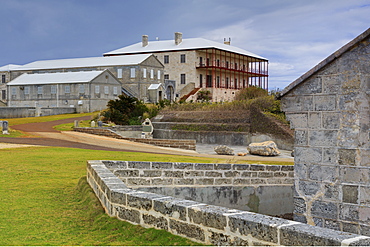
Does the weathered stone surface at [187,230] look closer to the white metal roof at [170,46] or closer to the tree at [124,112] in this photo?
the tree at [124,112]

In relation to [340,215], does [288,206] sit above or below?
below

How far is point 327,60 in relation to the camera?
28.5 ft

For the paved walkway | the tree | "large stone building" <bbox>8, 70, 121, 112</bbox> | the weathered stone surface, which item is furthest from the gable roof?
"large stone building" <bbox>8, 70, 121, 112</bbox>

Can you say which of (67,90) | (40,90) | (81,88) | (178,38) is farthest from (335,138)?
(178,38)

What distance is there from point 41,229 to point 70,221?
0.74 meters

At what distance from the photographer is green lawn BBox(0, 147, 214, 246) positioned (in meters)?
6.61

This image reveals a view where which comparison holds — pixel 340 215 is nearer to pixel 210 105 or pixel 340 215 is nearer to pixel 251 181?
pixel 251 181

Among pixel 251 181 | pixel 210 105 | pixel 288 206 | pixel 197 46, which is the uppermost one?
pixel 197 46

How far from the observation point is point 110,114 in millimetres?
35906

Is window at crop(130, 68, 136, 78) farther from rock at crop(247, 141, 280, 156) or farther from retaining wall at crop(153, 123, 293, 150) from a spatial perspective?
rock at crop(247, 141, 280, 156)

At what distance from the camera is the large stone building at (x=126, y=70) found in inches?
2276

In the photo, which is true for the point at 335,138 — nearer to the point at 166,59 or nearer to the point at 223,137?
the point at 223,137

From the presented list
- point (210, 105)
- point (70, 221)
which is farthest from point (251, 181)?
point (210, 105)

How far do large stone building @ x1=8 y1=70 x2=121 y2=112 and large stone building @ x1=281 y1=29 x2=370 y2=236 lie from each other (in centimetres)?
4253
